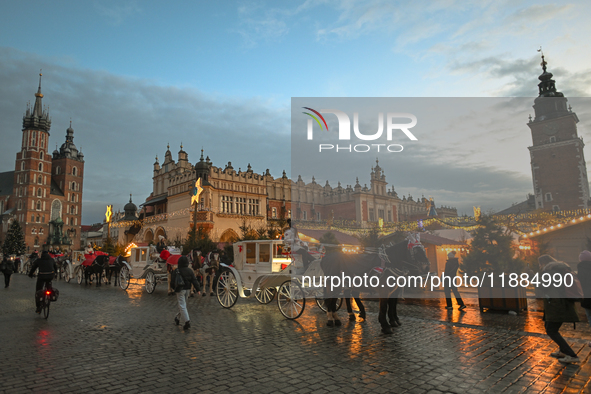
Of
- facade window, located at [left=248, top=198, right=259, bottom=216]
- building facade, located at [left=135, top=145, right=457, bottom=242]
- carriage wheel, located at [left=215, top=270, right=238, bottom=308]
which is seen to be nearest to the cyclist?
carriage wheel, located at [left=215, top=270, right=238, bottom=308]

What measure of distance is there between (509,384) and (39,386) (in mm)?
6000

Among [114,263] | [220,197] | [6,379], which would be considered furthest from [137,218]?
[6,379]

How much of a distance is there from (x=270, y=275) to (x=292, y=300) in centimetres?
131

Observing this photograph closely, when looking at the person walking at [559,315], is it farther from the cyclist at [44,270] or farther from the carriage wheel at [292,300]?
the cyclist at [44,270]

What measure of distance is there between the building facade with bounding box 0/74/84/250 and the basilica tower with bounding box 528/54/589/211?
285ft

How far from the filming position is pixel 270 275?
33.1 feet

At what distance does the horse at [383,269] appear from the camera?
7819mm

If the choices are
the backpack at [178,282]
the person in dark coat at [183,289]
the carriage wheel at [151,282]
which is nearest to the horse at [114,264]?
the carriage wheel at [151,282]

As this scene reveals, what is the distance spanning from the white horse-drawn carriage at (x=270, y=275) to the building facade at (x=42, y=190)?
82.0 metres

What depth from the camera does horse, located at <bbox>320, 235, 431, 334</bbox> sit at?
7819mm

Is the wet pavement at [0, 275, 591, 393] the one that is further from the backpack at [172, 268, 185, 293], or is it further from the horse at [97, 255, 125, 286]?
the horse at [97, 255, 125, 286]

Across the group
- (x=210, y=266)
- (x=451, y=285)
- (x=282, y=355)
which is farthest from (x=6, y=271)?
(x=451, y=285)

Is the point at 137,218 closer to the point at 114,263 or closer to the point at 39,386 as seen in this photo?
the point at 114,263

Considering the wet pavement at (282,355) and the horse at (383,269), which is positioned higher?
the horse at (383,269)
